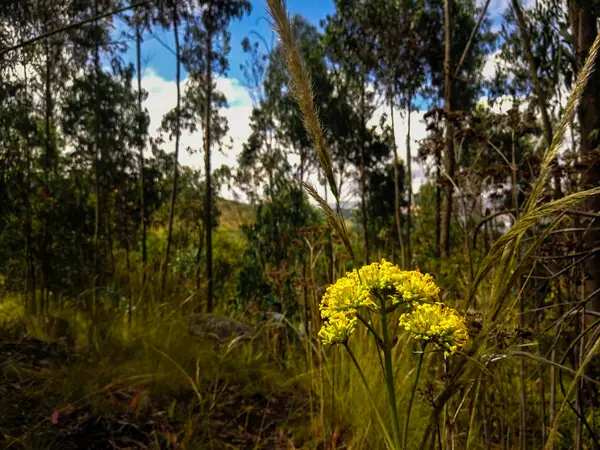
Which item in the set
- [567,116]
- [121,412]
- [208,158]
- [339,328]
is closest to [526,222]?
[567,116]

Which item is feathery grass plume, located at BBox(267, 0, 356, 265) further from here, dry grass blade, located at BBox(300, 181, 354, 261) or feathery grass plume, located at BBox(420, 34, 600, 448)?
feathery grass plume, located at BBox(420, 34, 600, 448)

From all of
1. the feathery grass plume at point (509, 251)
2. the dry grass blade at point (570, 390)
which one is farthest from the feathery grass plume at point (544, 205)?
the dry grass blade at point (570, 390)

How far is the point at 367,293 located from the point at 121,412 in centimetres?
245

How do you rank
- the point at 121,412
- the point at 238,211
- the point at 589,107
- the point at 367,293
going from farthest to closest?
the point at 238,211
the point at 121,412
the point at 589,107
the point at 367,293

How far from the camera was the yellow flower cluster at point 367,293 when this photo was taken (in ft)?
2.33

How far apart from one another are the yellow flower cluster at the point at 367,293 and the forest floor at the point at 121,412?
5.73 feet

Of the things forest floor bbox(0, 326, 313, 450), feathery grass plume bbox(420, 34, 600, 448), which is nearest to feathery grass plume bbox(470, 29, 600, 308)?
feathery grass plume bbox(420, 34, 600, 448)

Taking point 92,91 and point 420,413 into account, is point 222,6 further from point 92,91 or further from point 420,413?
point 420,413

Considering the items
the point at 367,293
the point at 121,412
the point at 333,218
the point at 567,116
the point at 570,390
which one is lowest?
the point at 121,412

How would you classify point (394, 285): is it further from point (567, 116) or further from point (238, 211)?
point (238, 211)

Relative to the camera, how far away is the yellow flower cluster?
711 mm

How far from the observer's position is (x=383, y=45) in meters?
10.4

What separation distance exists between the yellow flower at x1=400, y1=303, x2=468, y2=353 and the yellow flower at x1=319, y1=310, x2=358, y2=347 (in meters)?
0.08

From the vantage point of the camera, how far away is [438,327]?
67 centimetres
